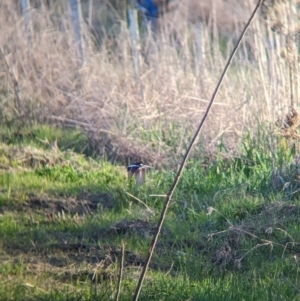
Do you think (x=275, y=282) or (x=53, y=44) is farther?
(x=53, y=44)

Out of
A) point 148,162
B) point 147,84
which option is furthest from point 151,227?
point 147,84

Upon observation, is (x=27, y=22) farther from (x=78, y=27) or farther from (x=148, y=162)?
(x=148, y=162)

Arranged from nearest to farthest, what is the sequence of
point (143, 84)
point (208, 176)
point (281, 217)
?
point (281, 217) < point (208, 176) < point (143, 84)

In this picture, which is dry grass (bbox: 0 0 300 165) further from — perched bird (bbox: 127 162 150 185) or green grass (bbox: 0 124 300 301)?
perched bird (bbox: 127 162 150 185)

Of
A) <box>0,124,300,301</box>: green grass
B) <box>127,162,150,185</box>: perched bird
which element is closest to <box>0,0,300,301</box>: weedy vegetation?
<box>0,124,300,301</box>: green grass

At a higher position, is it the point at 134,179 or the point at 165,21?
the point at 165,21

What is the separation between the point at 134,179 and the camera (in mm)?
6781

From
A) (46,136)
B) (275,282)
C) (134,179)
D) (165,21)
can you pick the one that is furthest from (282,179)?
(165,21)

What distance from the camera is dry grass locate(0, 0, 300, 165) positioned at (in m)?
8.07

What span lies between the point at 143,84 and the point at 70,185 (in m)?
2.79

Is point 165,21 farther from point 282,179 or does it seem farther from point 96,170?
point 282,179

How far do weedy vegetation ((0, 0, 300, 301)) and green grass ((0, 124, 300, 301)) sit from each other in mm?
14

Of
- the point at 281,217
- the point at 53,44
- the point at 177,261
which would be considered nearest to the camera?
the point at 177,261

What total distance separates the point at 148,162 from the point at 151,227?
230 cm
